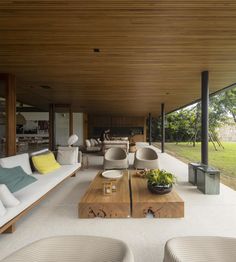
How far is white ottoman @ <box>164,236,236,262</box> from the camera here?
57.0 inches

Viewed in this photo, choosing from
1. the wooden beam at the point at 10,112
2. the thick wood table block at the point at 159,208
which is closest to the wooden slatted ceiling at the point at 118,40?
the wooden beam at the point at 10,112

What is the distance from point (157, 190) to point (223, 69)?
3308mm

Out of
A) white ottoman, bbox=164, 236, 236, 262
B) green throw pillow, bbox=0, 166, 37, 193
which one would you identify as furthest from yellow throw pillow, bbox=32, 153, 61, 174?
white ottoman, bbox=164, 236, 236, 262

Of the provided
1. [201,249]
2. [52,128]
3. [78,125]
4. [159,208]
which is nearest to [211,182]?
[159,208]

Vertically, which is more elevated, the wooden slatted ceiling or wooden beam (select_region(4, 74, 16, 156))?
the wooden slatted ceiling

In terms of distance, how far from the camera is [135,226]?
282 cm

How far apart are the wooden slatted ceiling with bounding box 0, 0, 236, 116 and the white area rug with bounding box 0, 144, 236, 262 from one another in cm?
267

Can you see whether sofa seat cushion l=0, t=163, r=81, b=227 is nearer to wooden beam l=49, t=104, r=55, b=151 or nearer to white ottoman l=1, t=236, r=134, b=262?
white ottoman l=1, t=236, r=134, b=262

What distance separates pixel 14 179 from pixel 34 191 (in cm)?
37

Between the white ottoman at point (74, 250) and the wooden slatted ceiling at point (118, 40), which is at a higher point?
the wooden slatted ceiling at point (118, 40)

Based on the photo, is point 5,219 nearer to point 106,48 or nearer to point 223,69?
point 106,48

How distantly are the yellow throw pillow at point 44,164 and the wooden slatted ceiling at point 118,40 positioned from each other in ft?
6.63

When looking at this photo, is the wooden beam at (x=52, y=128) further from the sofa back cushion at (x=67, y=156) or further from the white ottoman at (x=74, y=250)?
the white ottoman at (x=74, y=250)

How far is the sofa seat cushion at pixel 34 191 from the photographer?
2479mm
